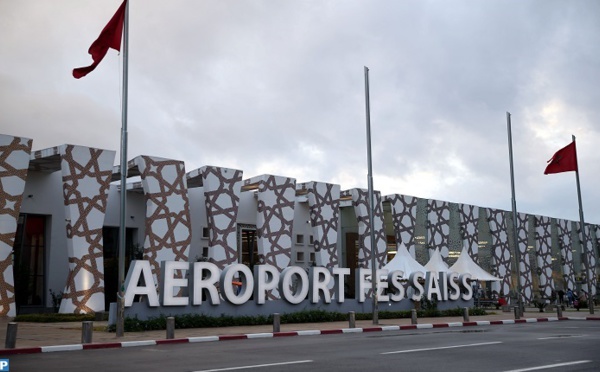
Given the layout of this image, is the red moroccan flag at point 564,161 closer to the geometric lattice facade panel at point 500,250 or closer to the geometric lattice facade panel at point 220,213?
the geometric lattice facade panel at point 220,213

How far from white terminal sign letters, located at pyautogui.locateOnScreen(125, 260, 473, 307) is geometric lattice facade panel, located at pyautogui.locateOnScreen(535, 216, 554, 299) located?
3075 centimetres

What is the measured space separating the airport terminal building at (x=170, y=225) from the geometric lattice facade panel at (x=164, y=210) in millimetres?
62

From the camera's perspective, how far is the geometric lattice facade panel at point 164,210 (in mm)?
36375

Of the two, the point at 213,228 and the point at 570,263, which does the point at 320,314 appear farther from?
the point at 570,263

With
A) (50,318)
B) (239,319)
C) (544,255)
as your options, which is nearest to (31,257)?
(50,318)

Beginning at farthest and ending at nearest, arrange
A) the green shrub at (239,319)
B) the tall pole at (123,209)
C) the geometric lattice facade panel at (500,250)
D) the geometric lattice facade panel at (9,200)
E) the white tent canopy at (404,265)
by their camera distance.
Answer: the geometric lattice facade panel at (500,250) < the white tent canopy at (404,265) < the geometric lattice facade panel at (9,200) < the green shrub at (239,319) < the tall pole at (123,209)

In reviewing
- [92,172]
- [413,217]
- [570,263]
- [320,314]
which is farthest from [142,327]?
[570,263]

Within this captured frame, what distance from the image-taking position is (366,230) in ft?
161

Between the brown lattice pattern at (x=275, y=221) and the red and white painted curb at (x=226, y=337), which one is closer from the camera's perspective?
the red and white painted curb at (x=226, y=337)

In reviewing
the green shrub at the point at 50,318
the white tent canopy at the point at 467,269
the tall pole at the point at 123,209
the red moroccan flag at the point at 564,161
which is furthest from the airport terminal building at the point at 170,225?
the tall pole at the point at 123,209

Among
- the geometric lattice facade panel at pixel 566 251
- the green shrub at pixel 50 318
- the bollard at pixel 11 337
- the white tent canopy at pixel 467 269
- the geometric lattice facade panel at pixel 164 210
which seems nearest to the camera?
the bollard at pixel 11 337

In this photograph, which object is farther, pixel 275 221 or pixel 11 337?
pixel 275 221

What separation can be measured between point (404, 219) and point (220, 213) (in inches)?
743

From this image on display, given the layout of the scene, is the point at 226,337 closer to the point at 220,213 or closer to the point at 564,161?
the point at 220,213
